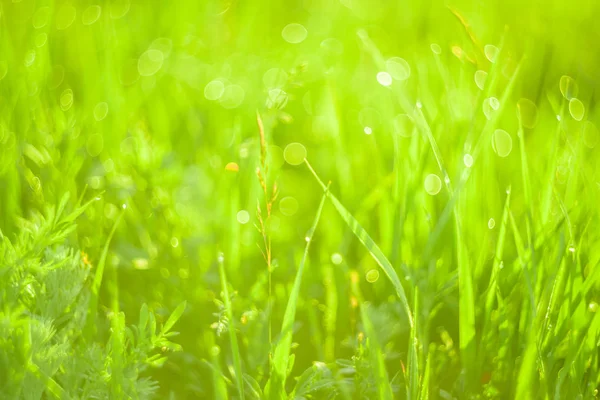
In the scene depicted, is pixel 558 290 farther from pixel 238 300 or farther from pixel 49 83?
pixel 49 83

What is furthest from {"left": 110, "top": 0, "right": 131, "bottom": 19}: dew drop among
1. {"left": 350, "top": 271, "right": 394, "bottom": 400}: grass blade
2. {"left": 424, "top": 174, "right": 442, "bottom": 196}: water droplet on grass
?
{"left": 350, "top": 271, "right": 394, "bottom": 400}: grass blade

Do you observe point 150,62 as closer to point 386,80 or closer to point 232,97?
point 232,97

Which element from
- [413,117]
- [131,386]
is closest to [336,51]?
[413,117]

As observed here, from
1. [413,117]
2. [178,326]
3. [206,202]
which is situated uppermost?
[413,117]

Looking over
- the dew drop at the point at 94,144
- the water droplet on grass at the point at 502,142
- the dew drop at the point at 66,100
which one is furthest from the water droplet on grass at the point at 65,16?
the water droplet on grass at the point at 502,142

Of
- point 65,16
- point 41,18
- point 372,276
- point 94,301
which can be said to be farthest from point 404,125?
point 65,16

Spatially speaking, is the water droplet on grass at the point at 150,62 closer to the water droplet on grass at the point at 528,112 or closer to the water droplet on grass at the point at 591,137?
the water droplet on grass at the point at 528,112

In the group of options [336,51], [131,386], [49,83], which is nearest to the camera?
[131,386]
